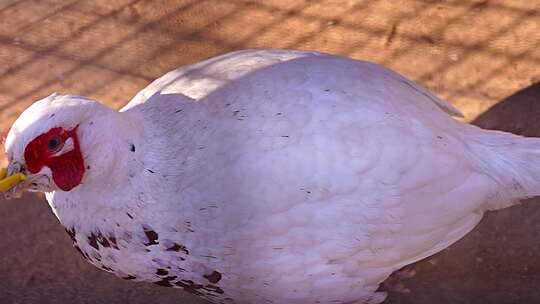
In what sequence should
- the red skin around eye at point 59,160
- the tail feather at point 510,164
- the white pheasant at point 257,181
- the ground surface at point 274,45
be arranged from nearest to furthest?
1. the red skin around eye at point 59,160
2. the white pheasant at point 257,181
3. the tail feather at point 510,164
4. the ground surface at point 274,45

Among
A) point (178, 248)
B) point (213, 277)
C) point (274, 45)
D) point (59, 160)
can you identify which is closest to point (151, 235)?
point (178, 248)

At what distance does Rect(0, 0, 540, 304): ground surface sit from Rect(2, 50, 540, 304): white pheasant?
665 millimetres

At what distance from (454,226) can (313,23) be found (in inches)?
54.3

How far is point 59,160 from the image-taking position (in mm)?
1677

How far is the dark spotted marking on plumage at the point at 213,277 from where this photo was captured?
6.19 feet

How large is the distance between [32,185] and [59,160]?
0.10 meters

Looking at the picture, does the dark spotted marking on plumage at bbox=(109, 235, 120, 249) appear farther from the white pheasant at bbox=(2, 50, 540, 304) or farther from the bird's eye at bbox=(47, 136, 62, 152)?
the bird's eye at bbox=(47, 136, 62, 152)

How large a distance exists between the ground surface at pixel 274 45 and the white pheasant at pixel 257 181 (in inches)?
26.2

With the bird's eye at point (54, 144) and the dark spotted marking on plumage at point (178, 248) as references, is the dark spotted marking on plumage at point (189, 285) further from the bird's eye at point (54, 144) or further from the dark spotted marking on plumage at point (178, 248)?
the bird's eye at point (54, 144)

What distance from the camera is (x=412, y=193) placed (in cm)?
188

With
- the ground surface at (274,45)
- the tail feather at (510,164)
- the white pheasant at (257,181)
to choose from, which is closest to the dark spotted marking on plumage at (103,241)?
the white pheasant at (257,181)

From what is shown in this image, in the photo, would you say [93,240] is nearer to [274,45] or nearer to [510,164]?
[510,164]

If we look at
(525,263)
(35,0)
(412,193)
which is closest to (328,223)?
(412,193)

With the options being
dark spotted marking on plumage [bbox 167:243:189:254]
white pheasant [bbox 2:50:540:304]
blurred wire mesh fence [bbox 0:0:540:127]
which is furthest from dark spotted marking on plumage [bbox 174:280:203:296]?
blurred wire mesh fence [bbox 0:0:540:127]
